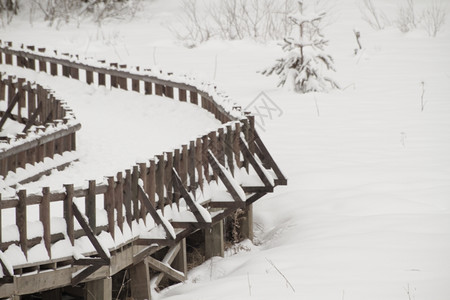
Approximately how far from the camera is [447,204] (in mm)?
7988

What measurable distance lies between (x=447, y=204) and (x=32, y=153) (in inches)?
204

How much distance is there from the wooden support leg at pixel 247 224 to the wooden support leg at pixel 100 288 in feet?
8.47

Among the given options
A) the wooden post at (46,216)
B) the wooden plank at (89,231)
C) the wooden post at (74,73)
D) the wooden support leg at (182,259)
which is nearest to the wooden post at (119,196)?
the wooden plank at (89,231)

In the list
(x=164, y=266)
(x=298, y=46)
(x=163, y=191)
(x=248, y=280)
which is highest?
(x=298, y=46)

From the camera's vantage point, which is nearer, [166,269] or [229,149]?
[166,269]

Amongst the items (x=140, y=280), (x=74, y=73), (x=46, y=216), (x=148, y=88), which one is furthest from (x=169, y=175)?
(x=74, y=73)

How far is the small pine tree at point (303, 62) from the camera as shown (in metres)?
13.9

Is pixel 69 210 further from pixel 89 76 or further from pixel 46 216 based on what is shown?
pixel 89 76

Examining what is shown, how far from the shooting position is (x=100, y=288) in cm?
635

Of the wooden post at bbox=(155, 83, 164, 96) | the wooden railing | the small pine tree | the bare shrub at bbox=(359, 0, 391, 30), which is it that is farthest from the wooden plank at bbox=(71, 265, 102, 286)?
the bare shrub at bbox=(359, 0, 391, 30)

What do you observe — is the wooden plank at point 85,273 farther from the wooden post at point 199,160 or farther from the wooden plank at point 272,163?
the wooden plank at point 272,163

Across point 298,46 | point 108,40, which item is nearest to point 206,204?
point 298,46

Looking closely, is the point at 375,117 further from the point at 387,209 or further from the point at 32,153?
the point at 32,153

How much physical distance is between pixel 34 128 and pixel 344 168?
14.0ft
